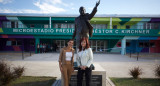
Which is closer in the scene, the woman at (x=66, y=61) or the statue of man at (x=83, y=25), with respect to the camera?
the woman at (x=66, y=61)

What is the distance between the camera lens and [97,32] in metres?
16.2

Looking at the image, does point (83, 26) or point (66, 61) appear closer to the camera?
point (66, 61)

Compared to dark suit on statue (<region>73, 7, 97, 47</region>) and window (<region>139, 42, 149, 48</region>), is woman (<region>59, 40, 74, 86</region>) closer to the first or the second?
dark suit on statue (<region>73, 7, 97, 47</region>)

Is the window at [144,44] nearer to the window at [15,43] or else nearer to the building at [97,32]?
the building at [97,32]

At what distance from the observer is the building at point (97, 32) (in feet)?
53.1

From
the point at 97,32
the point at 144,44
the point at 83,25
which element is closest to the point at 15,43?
the point at 97,32

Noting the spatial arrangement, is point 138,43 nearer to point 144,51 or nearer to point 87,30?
point 144,51

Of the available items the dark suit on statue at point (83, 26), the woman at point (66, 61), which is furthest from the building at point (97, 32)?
the woman at point (66, 61)

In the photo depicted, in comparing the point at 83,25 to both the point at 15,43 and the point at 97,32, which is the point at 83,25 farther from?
the point at 15,43

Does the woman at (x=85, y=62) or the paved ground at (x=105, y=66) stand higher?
the woman at (x=85, y=62)

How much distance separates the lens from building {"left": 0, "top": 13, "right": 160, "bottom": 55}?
16.2 metres

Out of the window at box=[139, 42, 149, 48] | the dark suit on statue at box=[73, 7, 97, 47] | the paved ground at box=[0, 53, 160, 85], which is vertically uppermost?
the dark suit on statue at box=[73, 7, 97, 47]

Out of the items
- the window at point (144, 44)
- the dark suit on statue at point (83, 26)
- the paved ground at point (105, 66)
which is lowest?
the paved ground at point (105, 66)

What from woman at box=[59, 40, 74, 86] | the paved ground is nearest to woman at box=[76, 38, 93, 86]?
woman at box=[59, 40, 74, 86]
